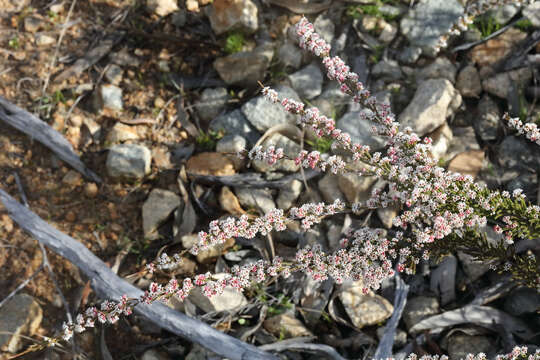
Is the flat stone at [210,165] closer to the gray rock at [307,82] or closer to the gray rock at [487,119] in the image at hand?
the gray rock at [307,82]

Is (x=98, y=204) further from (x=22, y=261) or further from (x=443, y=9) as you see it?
(x=443, y=9)

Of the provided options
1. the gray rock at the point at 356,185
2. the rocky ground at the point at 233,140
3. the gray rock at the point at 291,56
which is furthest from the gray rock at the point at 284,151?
the gray rock at the point at 291,56

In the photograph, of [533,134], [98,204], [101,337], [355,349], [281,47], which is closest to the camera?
[533,134]

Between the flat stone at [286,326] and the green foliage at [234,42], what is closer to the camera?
the flat stone at [286,326]

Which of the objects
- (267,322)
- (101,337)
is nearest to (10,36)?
(101,337)

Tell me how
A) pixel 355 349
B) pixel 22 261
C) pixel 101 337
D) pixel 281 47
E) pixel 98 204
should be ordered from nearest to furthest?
pixel 355 349, pixel 101 337, pixel 22 261, pixel 98 204, pixel 281 47

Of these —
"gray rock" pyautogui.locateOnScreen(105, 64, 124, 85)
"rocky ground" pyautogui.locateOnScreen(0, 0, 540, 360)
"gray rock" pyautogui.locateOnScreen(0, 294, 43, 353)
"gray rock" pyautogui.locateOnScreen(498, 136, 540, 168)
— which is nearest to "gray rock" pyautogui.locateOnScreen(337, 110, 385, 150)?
"rocky ground" pyautogui.locateOnScreen(0, 0, 540, 360)

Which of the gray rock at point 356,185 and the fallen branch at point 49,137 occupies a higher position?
the gray rock at point 356,185

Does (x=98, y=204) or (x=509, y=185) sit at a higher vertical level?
(x=509, y=185)
